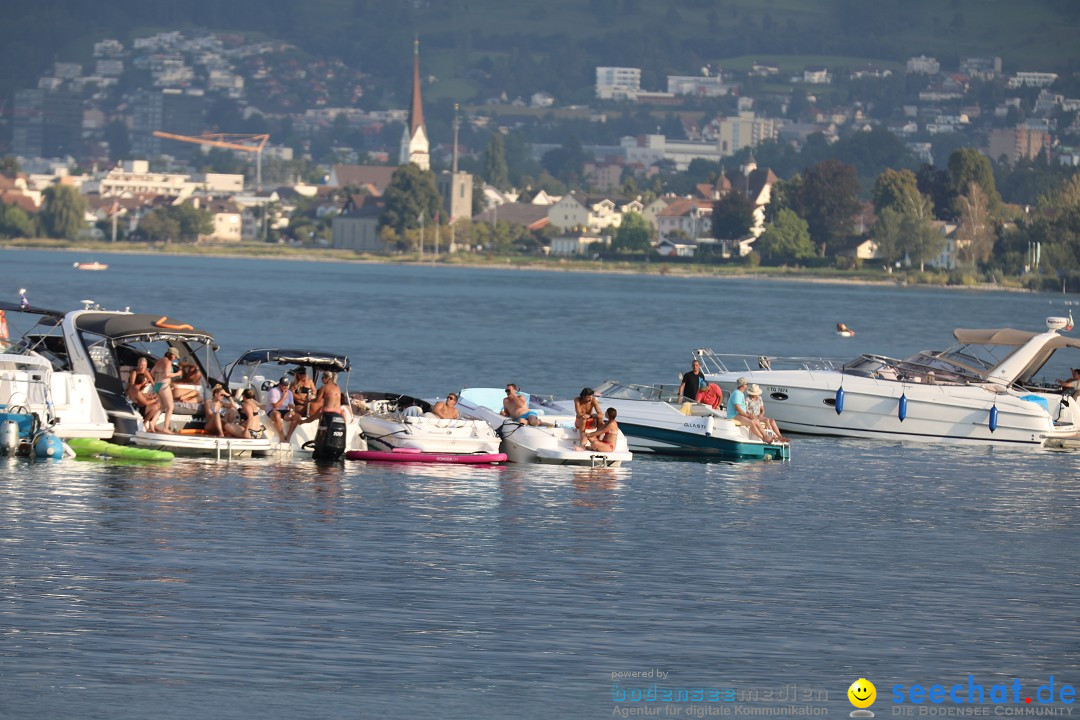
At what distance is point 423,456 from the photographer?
37.0 metres

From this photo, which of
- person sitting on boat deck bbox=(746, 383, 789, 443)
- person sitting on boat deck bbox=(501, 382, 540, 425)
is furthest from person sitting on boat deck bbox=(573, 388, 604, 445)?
person sitting on boat deck bbox=(746, 383, 789, 443)

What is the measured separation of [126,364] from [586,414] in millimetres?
9272

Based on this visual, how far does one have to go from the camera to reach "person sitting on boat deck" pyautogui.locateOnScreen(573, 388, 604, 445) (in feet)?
123

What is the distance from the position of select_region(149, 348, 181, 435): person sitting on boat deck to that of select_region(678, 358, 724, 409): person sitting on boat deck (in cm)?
1109

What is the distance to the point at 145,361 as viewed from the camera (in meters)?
35.4

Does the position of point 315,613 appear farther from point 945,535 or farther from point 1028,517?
point 1028,517

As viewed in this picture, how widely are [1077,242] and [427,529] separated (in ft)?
568

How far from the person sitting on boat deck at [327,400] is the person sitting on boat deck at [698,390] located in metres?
8.55

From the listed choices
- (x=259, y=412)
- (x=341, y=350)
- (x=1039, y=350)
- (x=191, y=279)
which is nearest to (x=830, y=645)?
(x=259, y=412)

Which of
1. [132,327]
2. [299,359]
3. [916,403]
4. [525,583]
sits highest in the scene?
[132,327]

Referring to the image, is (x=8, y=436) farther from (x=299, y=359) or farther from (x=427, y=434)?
(x=427, y=434)

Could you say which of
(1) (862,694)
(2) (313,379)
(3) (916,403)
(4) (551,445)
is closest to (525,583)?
(1) (862,694)

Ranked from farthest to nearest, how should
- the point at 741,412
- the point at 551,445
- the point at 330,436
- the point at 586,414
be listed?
the point at 741,412 < the point at 551,445 < the point at 586,414 < the point at 330,436

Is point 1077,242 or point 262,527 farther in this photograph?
point 1077,242
